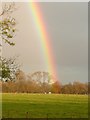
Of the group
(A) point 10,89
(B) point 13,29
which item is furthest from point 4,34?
(A) point 10,89

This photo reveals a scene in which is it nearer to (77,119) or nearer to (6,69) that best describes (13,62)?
(6,69)

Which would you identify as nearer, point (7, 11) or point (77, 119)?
point (7, 11)

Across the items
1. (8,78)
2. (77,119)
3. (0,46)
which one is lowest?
(77,119)

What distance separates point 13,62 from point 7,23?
2.76 m

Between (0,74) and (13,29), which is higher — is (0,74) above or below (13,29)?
below

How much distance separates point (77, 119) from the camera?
30797 millimetres

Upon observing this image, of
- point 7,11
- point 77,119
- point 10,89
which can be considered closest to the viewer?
point 7,11

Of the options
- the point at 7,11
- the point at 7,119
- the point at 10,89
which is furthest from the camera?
the point at 10,89

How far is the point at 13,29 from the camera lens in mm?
23844

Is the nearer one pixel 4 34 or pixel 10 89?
pixel 4 34

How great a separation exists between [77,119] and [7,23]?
38.3ft

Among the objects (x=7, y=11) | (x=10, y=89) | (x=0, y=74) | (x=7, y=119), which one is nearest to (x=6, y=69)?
(x=0, y=74)

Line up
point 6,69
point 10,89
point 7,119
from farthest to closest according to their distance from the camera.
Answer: point 10,89 < point 7,119 < point 6,69

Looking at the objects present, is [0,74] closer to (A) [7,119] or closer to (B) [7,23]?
(B) [7,23]
